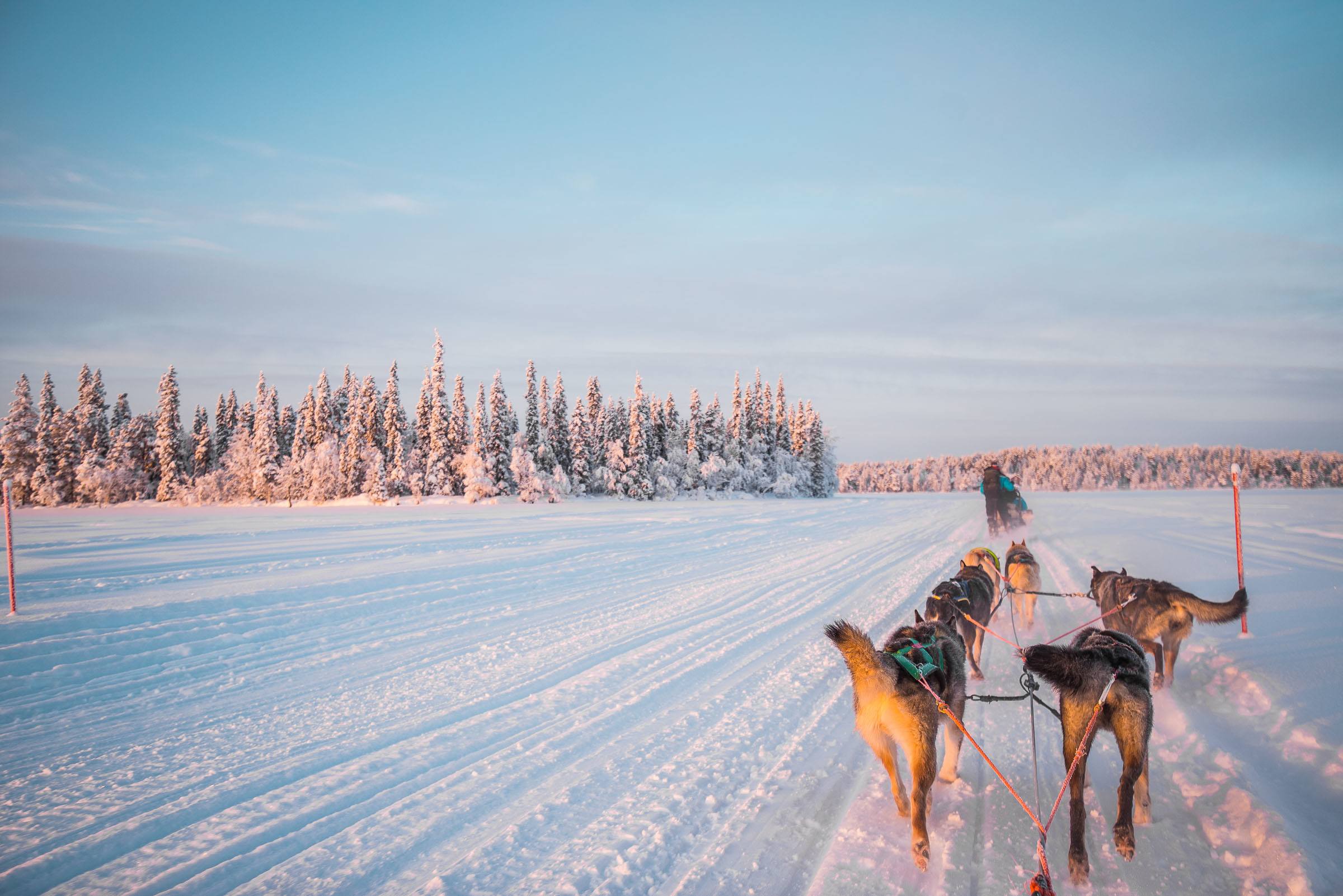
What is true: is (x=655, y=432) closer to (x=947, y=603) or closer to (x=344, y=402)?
(x=344, y=402)

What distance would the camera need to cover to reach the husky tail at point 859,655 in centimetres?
332

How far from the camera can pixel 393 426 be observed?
55.6m

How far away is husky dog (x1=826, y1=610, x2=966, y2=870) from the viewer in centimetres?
329

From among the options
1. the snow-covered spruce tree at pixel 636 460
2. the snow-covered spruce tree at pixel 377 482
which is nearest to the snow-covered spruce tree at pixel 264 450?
the snow-covered spruce tree at pixel 377 482

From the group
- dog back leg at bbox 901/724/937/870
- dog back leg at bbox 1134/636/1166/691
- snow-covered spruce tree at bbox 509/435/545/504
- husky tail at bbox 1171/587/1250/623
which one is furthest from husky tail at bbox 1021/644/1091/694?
snow-covered spruce tree at bbox 509/435/545/504

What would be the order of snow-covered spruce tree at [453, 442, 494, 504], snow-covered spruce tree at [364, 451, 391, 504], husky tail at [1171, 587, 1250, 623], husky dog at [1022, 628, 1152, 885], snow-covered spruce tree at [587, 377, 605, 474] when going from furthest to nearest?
snow-covered spruce tree at [587, 377, 605, 474] < snow-covered spruce tree at [364, 451, 391, 504] < snow-covered spruce tree at [453, 442, 494, 504] < husky tail at [1171, 587, 1250, 623] < husky dog at [1022, 628, 1152, 885]

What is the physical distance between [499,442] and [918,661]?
50.0 metres

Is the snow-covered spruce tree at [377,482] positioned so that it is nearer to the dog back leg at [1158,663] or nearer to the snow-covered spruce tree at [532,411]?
the snow-covered spruce tree at [532,411]

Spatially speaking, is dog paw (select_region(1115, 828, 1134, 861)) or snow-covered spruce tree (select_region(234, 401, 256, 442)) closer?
dog paw (select_region(1115, 828, 1134, 861))

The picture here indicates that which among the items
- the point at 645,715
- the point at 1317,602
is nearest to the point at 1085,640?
the point at 645,715

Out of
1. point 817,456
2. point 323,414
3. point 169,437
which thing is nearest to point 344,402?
point 323,414

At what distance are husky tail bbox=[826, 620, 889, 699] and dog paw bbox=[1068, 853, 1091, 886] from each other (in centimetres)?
116

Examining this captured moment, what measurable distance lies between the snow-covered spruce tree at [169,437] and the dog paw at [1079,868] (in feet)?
240

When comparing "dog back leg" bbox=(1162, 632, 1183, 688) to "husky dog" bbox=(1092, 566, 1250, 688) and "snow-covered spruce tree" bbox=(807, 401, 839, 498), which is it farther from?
"snow-covered spruce tree" bbox=(807, 401, 839, 498)
